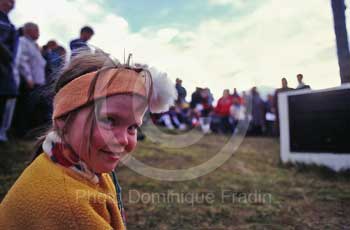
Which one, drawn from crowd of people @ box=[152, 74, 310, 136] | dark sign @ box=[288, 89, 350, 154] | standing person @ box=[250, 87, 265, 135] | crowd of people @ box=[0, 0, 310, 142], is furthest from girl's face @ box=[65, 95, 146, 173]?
standing person @ box=[250, 87, 265, 135]

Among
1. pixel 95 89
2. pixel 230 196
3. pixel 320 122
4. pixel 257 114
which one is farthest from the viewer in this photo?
pixel 257 114

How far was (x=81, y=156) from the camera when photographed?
1.23 m

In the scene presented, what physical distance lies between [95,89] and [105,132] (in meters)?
0.17

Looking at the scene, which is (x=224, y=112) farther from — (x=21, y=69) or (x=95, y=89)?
(x=95, y=89)

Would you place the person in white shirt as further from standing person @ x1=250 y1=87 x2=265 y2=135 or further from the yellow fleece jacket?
standing person @ x1=250 y1=87 x2=265 y2=135

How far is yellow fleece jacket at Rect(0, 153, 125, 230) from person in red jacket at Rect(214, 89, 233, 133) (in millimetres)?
9698

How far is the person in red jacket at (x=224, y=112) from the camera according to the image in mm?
10953

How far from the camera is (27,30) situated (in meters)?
4.80

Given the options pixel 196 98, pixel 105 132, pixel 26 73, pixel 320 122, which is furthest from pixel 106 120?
pixel 196 98

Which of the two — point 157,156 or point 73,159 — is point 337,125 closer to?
point 157,156

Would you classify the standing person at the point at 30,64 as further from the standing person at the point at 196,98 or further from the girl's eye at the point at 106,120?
the standing person at the point at 196,98

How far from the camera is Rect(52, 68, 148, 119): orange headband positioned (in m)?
1.26

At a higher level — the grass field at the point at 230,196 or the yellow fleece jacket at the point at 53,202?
the yellow fleece jacket at the point at 53,202

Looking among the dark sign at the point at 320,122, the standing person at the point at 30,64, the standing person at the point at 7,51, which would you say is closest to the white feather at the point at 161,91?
the standing person at the point at 7,51
